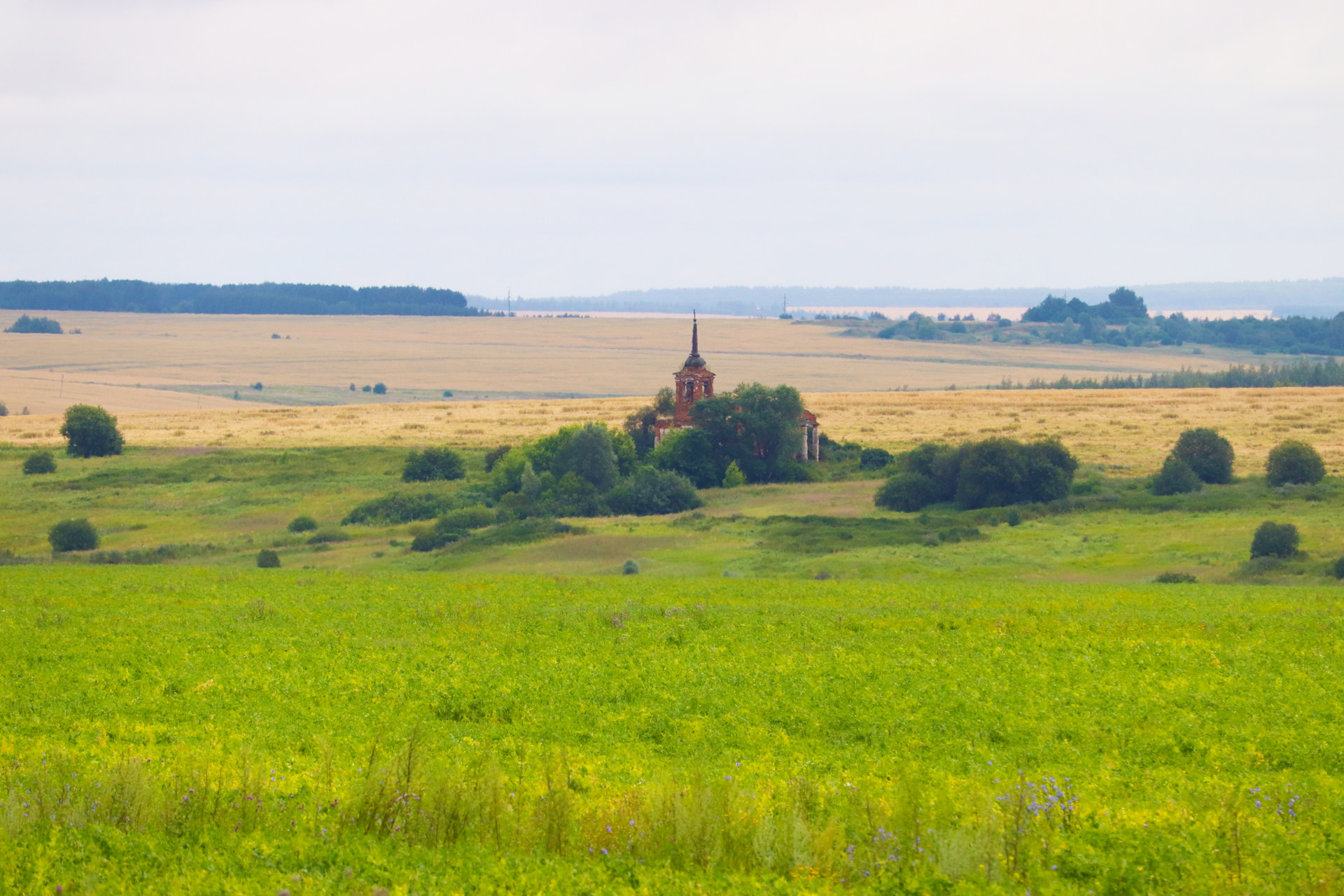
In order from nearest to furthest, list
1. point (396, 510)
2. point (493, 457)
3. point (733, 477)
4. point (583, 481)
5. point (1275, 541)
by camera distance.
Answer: point (1275, 541) < point (396, 510) < point (583, 481) < point (733, 477) < point (493, 457)

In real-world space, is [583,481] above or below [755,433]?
below

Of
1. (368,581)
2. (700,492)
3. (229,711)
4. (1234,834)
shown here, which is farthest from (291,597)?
(700,492)

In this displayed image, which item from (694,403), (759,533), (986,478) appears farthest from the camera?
(694,403)

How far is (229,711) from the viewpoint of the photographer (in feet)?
51.1

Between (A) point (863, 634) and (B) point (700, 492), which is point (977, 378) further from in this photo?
(A) point (863, 634)

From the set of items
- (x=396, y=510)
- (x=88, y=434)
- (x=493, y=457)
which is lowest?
(x=396, y=510)

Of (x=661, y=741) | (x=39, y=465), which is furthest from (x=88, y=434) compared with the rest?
(x=661, y=741)

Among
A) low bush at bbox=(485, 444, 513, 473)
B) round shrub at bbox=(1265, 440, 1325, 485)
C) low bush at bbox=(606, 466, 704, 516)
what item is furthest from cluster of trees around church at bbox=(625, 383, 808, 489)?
round shrub at bbox=(1265, 440, 1325, 485)

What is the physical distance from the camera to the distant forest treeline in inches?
5153

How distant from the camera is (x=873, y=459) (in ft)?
247

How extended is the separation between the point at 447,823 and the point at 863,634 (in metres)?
12.0

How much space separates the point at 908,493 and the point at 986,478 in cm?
387

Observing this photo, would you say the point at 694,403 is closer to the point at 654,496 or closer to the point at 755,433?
the point at 755,433

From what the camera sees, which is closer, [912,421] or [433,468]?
[433,468]
